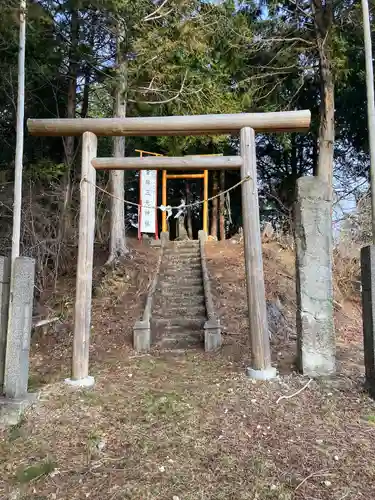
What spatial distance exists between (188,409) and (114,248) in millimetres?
6461

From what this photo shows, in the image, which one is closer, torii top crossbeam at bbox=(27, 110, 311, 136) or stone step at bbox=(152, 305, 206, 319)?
torii top crossbeam at bbox=(27, 110, 311, 136)

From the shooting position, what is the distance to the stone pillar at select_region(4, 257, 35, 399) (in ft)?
14.5

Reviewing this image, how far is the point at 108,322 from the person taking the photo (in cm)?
835

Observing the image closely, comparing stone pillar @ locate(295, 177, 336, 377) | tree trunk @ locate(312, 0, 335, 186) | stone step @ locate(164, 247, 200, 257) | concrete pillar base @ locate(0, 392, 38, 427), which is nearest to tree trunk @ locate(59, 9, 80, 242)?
stone step @ locate(164, 247, 200, 257)

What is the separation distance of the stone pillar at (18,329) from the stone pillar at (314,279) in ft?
10.2

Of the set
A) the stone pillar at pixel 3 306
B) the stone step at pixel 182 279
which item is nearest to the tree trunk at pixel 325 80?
the stone step at pixel 182 279

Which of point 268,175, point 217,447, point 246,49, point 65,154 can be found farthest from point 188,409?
point 268,175

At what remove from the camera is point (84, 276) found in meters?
5.19

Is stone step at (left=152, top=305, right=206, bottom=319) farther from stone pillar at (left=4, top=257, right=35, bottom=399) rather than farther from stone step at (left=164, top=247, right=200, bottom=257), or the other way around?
stone pillar at (left=4, top=257, right=35, bottom=399)

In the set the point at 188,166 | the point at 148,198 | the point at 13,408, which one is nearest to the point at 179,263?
the point at 148,198

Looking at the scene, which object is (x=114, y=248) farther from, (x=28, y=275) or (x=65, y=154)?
(x=28, y=275)

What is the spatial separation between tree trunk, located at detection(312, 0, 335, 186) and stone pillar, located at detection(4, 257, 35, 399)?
7856mm

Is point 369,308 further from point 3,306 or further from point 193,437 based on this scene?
point 3,306

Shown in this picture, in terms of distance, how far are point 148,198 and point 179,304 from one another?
19.0 ft
